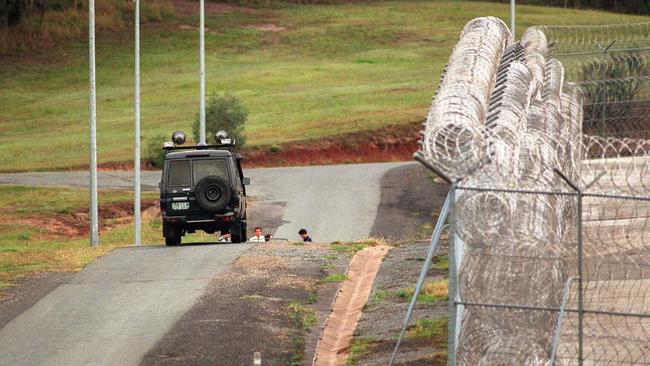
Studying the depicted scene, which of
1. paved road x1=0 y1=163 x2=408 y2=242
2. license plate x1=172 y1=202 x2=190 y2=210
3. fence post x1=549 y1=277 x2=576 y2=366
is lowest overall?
paved road x1=0 y1=163 x2=408 y2=242

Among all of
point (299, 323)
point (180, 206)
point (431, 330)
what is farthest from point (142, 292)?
point (180, 206)

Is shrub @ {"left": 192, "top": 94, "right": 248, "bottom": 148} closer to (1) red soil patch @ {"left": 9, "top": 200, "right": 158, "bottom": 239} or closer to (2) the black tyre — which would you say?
(1) red soil patch @ {"left": 9, "top": 200, "right": 158, "bottom": 239}

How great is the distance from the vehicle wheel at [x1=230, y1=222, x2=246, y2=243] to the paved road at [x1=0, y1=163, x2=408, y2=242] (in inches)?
332

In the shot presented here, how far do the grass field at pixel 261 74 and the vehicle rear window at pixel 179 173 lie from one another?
1032 inches

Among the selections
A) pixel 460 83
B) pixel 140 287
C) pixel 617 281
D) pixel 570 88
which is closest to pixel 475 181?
pixel 460 83

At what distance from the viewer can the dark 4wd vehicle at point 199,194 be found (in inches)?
1152

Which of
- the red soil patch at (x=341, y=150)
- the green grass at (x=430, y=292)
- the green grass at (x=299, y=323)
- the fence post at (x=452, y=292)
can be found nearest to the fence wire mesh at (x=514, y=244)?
the fence post at (x=452, y=292)

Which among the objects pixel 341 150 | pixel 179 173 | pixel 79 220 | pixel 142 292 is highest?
pixel 179 173

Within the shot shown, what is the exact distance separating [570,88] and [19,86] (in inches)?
2179

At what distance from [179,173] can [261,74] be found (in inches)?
1821

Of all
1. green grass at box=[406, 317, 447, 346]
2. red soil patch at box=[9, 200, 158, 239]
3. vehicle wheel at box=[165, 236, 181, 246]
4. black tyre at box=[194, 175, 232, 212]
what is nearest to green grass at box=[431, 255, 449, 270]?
green grass at box=[406, 317, 447, 346]

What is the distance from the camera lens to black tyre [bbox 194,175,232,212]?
29.2 meters

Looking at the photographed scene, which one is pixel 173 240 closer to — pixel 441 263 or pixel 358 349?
pixel 441 263

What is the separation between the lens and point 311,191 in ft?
154
